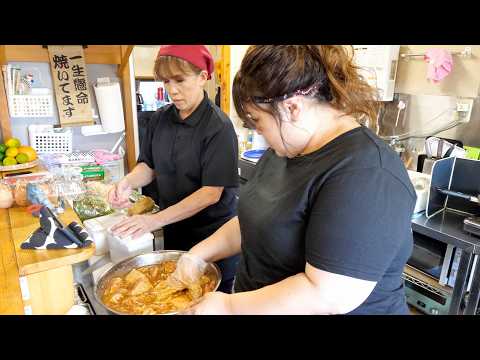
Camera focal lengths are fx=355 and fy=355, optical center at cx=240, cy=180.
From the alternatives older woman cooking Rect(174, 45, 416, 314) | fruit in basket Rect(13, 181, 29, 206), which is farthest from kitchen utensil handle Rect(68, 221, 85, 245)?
older woman cooking Rect(174, 45, 416, 314)

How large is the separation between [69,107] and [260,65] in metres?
1.91

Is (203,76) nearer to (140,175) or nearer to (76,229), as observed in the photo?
(140,175)

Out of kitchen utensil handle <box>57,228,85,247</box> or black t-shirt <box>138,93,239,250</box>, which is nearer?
kitchen utensil handle <box>57,228,85,247</box>

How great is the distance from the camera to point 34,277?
961 millimetres

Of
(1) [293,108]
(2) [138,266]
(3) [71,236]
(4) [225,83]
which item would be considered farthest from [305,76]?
(4) [225,83]

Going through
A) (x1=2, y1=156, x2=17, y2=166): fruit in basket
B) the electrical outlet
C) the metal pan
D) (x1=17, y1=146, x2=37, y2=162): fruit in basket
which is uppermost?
the electrical outlet

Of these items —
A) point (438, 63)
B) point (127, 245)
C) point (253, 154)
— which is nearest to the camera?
point (127, 245)

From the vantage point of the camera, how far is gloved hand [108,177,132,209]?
175cm

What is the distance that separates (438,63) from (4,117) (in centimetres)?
293

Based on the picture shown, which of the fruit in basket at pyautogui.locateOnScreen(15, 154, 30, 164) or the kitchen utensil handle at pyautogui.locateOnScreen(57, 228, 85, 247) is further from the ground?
the fruit in basket at pyautogui.locateOnScreen(15, 154, 30, 164)

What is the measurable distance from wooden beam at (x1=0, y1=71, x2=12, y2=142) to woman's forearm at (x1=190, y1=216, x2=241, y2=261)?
1651 millimetres

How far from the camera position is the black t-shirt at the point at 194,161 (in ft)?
4.90

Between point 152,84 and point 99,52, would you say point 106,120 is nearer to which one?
point 99,52

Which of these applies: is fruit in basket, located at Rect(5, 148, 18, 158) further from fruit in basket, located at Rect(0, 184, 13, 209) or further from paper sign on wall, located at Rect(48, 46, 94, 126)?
fruit in basket, located at Rect(0, 184, 13, 209)
